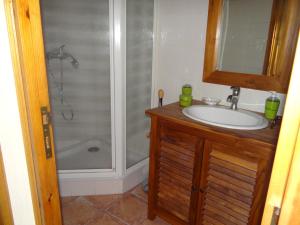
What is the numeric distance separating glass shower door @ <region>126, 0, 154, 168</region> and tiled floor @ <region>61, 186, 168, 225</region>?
326 mm

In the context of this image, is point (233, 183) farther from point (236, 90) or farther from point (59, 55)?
point (59, 55)

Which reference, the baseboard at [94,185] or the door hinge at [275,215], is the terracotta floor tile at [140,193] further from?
the door hinge at [275,215]

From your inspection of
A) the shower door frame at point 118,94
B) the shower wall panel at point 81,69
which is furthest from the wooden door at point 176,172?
the shower wall panel at point 81,69

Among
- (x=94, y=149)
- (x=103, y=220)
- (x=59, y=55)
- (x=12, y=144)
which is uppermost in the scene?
(x=59, y=55)

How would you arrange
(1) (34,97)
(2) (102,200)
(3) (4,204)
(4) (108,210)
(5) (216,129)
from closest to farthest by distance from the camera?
(1) (34,97) < (3) (4,204) < (5) (216,129) < (4) (108,210) < (2) (102,200)

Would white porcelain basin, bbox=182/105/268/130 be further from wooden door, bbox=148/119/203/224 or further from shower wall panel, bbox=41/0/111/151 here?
shower wall panel, bbox=41/0/111/151

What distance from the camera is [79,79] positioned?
2.32 metres

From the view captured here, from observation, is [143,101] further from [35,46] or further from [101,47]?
[35,46]

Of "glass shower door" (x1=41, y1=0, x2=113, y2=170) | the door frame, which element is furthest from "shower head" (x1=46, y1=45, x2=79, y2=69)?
the door frame

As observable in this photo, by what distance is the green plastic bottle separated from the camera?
140 cm

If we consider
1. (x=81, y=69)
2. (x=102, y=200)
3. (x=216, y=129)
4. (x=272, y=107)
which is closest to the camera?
(x=216, y=129)

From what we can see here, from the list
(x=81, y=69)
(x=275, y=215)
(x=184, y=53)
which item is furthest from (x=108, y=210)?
(x=275, y=215)

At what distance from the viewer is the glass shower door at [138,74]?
6.37 feet

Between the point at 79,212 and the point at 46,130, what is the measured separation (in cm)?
138
